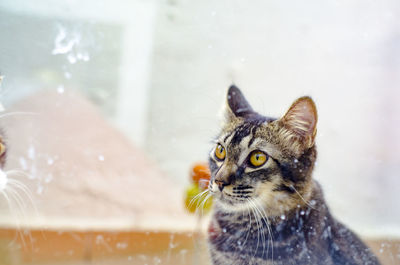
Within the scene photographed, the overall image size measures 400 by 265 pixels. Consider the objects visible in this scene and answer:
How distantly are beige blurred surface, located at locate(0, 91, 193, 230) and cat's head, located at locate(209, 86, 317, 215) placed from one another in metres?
0.40

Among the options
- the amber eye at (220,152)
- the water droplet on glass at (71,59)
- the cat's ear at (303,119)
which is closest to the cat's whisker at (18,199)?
the water droplet on glass at (71,59)

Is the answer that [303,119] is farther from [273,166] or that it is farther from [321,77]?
[321,77]

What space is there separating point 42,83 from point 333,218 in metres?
0.90

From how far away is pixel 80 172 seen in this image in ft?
3.70

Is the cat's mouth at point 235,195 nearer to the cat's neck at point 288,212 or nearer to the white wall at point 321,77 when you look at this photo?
the cat's neck at point 288,212

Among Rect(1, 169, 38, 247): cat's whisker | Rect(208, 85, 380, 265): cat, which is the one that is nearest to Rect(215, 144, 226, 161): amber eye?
Rect(208, 85, 380, 265): cat

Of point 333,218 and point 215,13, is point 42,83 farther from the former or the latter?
point 333,218

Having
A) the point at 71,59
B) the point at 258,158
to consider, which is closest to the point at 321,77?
the point at 258,158

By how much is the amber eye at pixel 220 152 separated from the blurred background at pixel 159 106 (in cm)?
13

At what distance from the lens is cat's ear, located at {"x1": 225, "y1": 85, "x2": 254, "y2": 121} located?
2.59 feet

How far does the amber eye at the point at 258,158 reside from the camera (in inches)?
26.0

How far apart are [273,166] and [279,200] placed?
0.06 meters

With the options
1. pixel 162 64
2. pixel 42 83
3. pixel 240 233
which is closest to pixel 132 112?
pixel 162 64

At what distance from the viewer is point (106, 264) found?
966 mm
